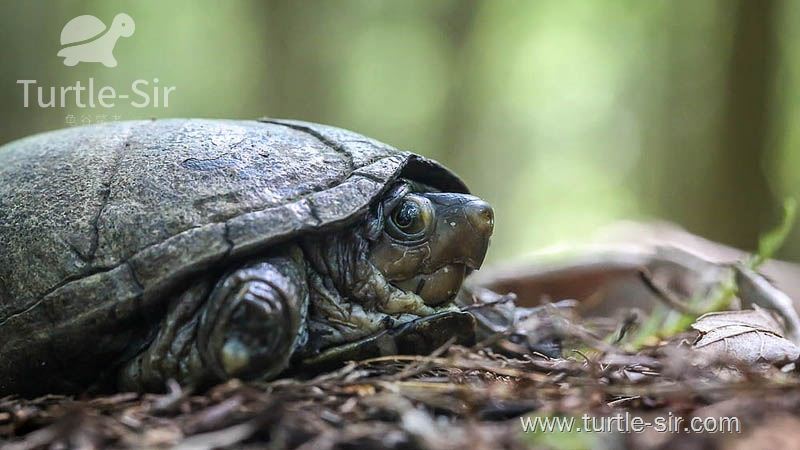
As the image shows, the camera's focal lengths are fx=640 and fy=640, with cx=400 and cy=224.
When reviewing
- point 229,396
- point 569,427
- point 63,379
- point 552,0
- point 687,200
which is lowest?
point 687,200

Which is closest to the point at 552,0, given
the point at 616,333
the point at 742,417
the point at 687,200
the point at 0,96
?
the point at 687,200

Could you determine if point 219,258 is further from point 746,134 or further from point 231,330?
point 746,134

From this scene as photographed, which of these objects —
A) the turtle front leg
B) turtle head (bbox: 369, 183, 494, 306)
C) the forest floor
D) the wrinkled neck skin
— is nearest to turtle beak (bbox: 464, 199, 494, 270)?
turtle head (bbox: 369, 183, 494, 306)

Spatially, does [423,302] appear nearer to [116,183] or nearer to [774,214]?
[116,183]

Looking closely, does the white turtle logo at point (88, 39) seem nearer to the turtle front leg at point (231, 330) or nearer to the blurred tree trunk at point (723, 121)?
the turtle front leg at point (231, 330)

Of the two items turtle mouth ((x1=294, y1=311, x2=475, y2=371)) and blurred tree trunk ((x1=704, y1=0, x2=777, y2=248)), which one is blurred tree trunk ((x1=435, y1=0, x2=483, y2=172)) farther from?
turtle mouth ((x1=294, y1=311, x2=475, y2=371))

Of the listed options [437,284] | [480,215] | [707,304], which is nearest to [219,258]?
[437,284]

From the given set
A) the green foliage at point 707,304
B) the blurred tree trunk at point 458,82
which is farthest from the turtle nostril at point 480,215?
the blurred tree trunk at point 458,82
